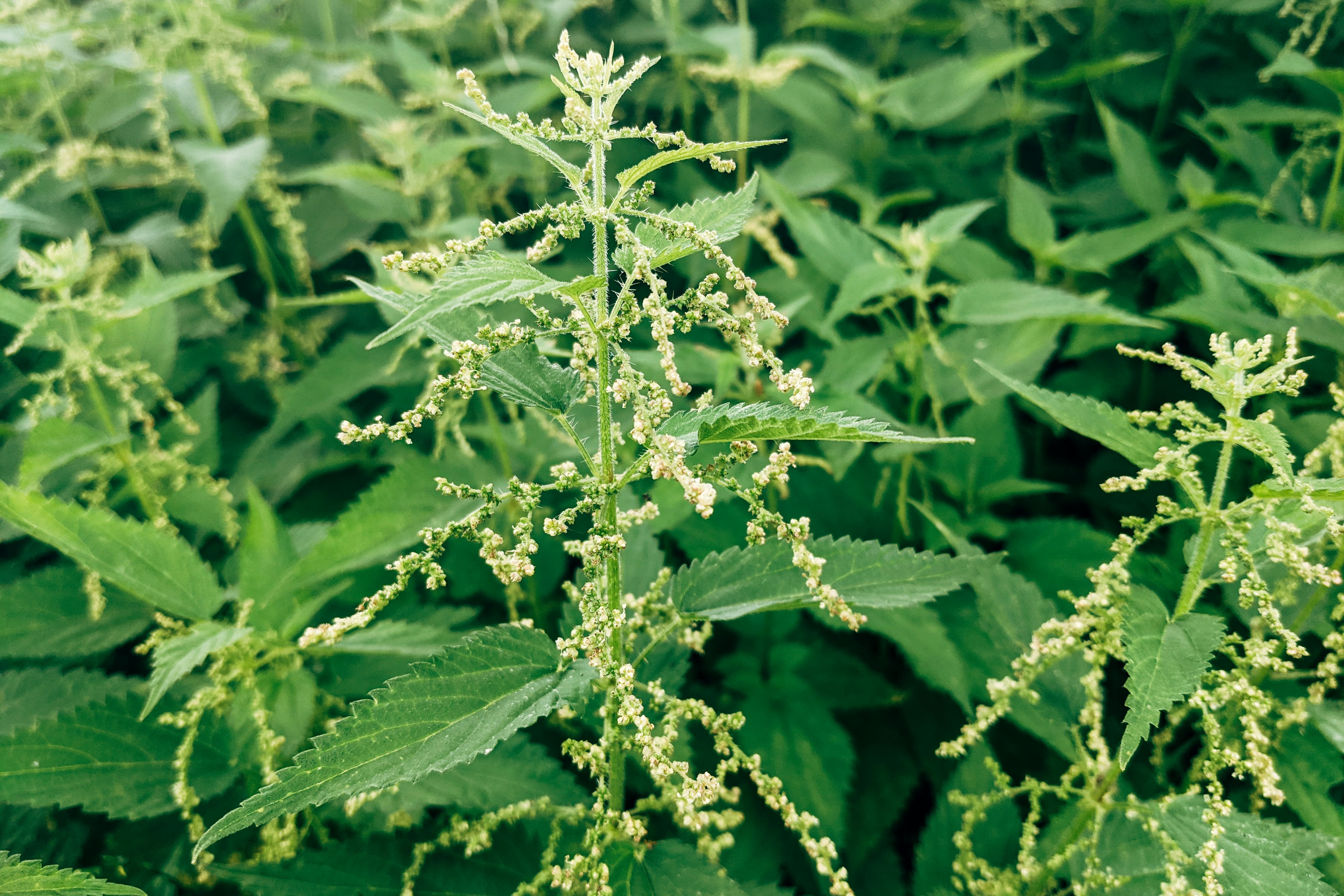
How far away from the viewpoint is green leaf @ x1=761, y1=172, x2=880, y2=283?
2783 mm

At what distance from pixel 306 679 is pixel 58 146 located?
3474 millimetres

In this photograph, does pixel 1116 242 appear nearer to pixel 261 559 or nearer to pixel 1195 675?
pixel 1195 675

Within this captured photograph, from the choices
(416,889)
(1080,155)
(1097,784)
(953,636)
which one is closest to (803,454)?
(953,636)

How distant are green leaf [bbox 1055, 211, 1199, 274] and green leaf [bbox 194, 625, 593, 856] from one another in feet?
8.18

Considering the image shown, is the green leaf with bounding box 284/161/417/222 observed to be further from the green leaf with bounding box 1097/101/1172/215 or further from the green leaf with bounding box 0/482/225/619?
the green leaf with bounding box 1097/101/1172/215

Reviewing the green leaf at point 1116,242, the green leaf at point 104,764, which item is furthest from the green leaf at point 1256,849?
the green leaf at point 104,764

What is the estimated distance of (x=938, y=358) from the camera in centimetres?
274

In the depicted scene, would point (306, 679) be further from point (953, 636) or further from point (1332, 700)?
point (1332, 700)

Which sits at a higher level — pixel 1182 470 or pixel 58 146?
pixel 58 146

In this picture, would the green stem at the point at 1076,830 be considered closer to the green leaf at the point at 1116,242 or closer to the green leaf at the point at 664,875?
the green leaf at the point at 664,875

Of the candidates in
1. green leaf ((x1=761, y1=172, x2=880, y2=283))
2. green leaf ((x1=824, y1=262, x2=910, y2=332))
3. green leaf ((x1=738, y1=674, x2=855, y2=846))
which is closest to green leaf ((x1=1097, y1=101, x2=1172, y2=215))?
green leaf ((x1=761, y1=172, x2=880, y2=283))

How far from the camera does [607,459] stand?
58.0 inches

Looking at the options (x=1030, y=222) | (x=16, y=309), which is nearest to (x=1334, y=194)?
(x=1030, y=222)

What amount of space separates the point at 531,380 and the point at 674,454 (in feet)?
1.54
